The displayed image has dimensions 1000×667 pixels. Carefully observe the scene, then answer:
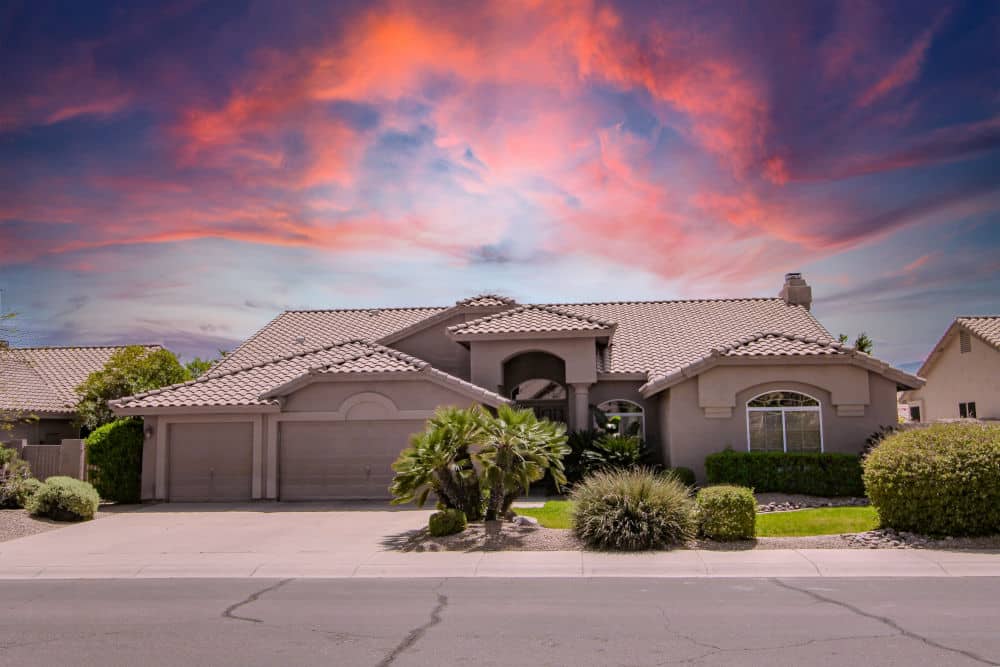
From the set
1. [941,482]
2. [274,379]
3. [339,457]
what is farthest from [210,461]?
[941,482]

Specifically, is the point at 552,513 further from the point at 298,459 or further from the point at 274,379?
the point at 274,379

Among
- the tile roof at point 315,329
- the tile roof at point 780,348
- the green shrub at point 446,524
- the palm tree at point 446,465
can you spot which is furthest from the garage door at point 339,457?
the tile roof at point 780,348

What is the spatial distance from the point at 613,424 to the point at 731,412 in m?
3.81

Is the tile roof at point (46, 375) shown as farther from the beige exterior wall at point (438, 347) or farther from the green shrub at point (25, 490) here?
the beige exterior wall at point (438, 347)

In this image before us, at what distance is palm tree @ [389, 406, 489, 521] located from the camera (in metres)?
14.6

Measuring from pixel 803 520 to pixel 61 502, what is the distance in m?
15.5

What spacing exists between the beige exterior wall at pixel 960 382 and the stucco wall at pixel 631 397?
1303cm

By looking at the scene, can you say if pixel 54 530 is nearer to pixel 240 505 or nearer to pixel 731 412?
pixel 240 505

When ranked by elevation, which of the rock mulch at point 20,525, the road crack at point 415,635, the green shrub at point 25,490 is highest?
the green shrub at point 25,490

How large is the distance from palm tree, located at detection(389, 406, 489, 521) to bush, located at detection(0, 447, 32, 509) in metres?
10.1

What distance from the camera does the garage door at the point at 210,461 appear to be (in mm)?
20953

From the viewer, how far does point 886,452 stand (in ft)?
45.4

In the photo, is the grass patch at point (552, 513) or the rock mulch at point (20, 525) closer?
the grass patch at point (552, 513)

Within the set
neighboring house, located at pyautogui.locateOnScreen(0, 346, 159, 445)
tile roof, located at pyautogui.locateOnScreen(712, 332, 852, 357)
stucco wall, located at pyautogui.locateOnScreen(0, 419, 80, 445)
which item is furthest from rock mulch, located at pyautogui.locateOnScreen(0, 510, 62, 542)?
tile roof, located at pyautogui.locateOnScreen(712, 332, 852, 357)
